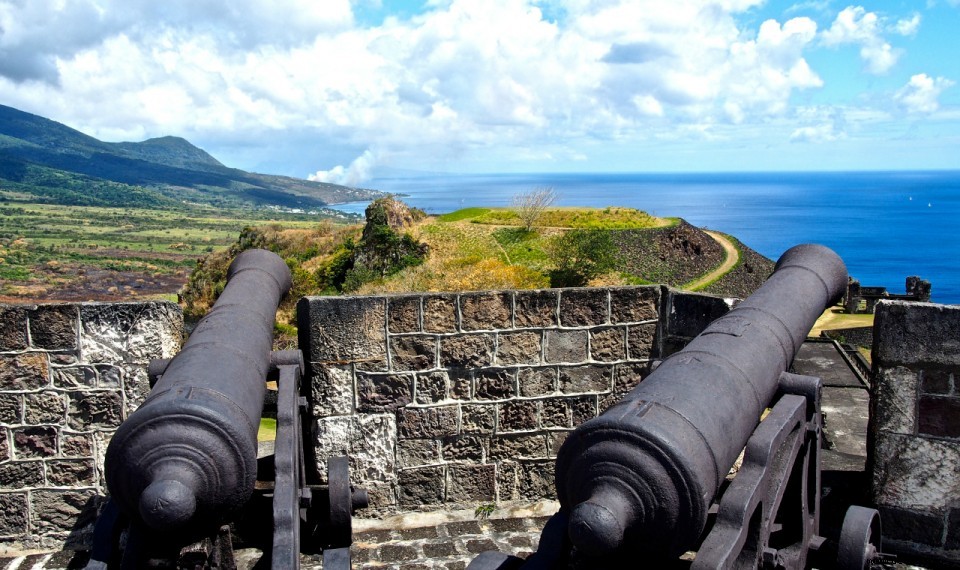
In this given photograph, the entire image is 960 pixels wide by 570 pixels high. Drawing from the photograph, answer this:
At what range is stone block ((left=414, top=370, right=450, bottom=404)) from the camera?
4.64 m

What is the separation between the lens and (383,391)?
15.0ft

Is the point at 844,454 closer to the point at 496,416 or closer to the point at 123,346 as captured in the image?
the point at 496,416

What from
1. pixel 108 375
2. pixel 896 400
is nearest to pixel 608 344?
pixel 896 400

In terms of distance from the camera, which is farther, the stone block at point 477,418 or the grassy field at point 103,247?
the grassy field at point 103,247

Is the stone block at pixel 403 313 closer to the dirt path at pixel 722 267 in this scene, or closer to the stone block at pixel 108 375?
the stone block at pixel 108 375

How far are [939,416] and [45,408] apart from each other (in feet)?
15.3

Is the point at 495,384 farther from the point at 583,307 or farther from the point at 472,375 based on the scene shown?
the point at 583,307

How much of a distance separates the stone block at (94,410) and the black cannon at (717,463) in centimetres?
239

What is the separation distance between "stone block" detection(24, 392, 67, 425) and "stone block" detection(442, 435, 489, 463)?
2.13 metres

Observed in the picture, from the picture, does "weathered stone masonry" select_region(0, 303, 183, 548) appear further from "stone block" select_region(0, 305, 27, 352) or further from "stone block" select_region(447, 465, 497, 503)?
"stone block" select_region(447, 465, 497, 503)

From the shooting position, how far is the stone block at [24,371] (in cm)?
414

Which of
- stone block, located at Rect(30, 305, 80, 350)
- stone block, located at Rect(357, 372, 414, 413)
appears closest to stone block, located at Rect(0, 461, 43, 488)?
stone block, located at Rect(30, 305, 80, 350)

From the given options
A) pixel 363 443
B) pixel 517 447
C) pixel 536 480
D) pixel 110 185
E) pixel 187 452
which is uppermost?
pixel 110 185

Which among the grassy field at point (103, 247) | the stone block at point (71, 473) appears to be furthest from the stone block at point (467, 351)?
the grassy field at point (103, 247)
